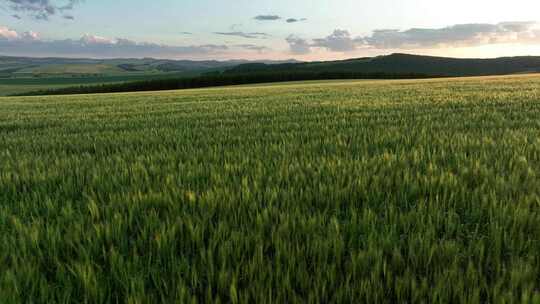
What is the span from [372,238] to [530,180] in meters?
1.82

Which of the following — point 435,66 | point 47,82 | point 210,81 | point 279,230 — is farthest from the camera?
point 435,66

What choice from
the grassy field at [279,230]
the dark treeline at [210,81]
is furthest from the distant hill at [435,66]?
the grassy field at [279,230]

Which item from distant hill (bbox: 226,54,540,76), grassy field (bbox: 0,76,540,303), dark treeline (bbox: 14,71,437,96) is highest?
distant hill (bbox: 226,54,540,76)

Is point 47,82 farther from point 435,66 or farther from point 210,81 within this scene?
point 435,66

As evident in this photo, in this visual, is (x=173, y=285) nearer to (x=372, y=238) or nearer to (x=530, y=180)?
(x=372, y=238)

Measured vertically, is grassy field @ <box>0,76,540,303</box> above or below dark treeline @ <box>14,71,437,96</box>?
below

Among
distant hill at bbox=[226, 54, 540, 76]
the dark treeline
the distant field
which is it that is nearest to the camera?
the dark treeline

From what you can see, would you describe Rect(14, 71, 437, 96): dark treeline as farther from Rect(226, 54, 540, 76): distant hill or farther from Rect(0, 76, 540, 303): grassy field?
Rect(0, 76, 540, 303): grassy field

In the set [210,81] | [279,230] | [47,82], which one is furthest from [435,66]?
[279,230]

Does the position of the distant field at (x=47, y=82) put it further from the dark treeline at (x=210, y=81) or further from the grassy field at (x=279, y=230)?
the grassy field at (x=279, y=230)

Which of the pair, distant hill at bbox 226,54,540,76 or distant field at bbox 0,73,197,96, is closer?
distant field at bbox 0,73,197,96

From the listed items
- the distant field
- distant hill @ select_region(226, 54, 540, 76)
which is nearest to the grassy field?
the distant field

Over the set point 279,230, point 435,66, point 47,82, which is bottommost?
point 279,230

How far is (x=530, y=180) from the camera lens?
283cm
